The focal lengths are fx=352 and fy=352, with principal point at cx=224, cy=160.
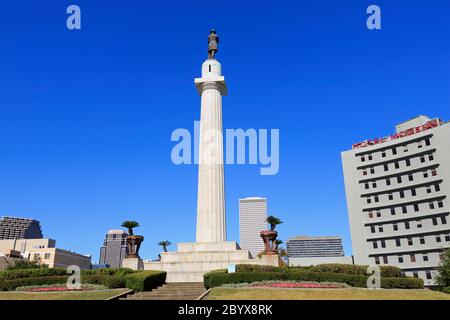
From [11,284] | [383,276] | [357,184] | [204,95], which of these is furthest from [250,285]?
[357,184]

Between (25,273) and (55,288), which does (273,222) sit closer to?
(55,288)

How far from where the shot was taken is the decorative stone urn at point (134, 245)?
34.7m

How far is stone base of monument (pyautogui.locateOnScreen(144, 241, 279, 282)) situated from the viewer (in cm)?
3419

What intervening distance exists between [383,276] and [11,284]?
26280mm

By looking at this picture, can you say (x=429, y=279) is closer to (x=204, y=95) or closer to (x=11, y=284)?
(x=204, y=95)

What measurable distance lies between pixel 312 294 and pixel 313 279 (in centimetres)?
504

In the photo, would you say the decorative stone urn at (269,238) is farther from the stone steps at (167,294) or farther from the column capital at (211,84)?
the column capital at (211,84)

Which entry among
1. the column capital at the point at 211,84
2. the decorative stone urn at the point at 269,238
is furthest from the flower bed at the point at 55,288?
the column capital at the point at 211,84

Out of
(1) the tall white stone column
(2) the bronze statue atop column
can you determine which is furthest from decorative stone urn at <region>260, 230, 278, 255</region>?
(2) the bronze statue atop column

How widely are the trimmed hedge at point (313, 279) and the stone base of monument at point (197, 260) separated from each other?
824 centimetres

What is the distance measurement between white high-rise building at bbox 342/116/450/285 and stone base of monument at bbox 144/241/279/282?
4577cm

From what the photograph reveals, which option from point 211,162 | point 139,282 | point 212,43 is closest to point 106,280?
point 139,282

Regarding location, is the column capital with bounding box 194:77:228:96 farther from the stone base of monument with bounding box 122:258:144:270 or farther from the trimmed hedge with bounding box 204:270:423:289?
the trimmed hedge with bounding box 204:270:423:289
